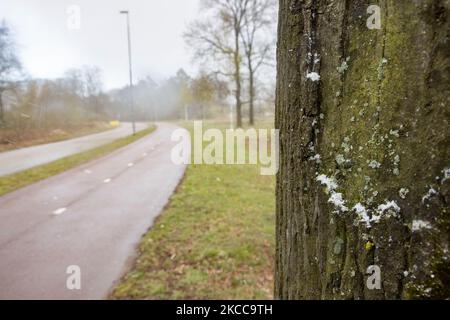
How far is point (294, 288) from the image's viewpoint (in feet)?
3.60

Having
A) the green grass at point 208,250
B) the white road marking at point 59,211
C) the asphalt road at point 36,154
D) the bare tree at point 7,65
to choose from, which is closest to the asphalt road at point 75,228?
the white road marking at point 59,211

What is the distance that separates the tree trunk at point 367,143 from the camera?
707mm

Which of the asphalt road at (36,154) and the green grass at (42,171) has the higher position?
the asphalt road at (36,154)

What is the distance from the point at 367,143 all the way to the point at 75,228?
20.5 feet

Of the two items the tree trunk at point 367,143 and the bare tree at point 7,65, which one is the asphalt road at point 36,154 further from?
the tree trunk at point 367,143

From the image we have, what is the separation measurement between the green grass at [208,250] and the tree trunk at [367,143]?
126 inches

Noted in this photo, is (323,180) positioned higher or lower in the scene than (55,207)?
higher

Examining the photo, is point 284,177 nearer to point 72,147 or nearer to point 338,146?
point 338,146

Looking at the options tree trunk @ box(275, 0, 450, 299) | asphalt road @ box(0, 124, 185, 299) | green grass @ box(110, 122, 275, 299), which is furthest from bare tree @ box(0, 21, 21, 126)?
tree trunk @ box(275, 0, 450, 299)

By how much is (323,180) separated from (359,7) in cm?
49

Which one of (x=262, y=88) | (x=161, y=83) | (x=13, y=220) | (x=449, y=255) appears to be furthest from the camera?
(x=161, y=83)

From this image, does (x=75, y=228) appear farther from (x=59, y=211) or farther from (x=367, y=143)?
(x=367, y=143)

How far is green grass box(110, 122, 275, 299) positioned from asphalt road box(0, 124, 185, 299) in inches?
14.6

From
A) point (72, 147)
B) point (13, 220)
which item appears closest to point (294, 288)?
point (13, 220)
